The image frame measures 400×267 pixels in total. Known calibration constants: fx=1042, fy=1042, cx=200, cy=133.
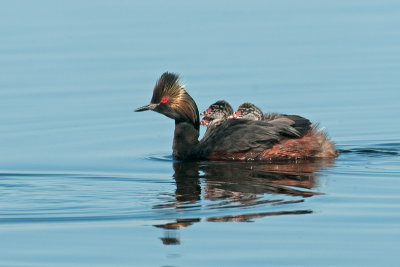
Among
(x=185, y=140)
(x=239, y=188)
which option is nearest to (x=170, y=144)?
(x=185, y=140)

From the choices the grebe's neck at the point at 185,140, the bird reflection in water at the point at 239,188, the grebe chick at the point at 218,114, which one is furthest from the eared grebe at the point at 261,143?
the grebe chick at the point at 218,114

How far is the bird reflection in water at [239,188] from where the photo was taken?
9.91 meters

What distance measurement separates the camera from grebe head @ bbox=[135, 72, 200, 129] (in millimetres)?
14078

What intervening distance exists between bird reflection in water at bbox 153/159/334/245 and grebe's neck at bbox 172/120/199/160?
0.76 ft

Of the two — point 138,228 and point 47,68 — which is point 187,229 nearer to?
point 138,228

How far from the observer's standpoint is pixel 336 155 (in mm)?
13312

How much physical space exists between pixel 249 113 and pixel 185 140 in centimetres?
93

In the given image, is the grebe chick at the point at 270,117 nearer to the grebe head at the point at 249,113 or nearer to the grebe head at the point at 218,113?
the grebe head at the point at 249,113

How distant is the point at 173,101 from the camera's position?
14117 mm

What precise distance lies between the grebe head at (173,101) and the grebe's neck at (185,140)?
7 cm

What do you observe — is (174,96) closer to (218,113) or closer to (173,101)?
(173,101)

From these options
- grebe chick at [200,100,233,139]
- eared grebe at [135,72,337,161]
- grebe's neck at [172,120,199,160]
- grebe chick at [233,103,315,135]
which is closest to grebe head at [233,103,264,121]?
grebe chick at [233,103,315,135]

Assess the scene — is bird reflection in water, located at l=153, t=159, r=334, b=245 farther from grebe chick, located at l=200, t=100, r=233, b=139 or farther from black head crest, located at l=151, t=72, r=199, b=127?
black head crest, located at l=151, t=72, r=199, b=127

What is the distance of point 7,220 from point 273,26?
12.5 meters
